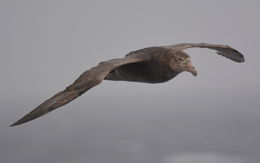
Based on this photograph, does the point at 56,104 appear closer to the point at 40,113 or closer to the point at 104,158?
the point at 40,113

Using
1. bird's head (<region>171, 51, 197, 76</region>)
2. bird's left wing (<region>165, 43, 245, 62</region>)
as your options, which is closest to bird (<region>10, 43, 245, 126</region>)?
bird's head (<region>171, 51, 197, 76</region>)

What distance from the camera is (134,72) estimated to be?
20469 mm

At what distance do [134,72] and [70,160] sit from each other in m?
173

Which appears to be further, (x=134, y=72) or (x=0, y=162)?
(x=0, y=162)

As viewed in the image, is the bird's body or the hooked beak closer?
the hooked beak

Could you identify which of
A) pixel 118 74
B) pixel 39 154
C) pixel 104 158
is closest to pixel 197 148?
pixel 104 158

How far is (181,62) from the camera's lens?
19.3 meters

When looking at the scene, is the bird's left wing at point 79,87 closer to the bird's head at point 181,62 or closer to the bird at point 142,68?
the bird at point 142,68

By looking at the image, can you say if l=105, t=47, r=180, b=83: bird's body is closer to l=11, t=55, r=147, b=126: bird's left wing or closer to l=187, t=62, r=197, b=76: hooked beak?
l=11, t=55, r=147, b=126: bird's left wing

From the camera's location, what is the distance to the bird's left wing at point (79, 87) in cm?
1616

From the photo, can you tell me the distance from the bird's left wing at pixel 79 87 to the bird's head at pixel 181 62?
41.5 inches

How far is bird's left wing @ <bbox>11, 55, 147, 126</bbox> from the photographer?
53.0 ft

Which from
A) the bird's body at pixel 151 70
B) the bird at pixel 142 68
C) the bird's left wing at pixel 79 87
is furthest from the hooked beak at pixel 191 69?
the bird's left wing at pixel 79 87

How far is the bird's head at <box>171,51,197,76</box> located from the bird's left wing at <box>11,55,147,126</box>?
1.05m
